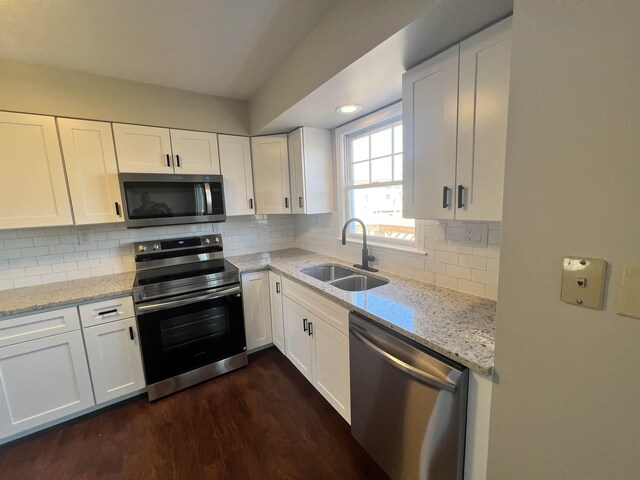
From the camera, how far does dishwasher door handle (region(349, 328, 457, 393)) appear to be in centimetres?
102

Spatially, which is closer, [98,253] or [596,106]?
[596,106]

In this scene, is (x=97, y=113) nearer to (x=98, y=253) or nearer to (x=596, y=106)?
(x=98, y=253)

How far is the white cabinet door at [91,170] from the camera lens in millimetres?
1965

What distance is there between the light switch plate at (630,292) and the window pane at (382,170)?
1.59 meters

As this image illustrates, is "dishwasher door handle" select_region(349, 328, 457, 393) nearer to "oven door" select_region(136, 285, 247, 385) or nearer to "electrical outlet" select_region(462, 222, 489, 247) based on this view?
"electrical outlet" select_region(462, 222, 489, 247)

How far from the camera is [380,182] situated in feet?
7.08

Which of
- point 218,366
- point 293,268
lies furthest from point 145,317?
point 293,268

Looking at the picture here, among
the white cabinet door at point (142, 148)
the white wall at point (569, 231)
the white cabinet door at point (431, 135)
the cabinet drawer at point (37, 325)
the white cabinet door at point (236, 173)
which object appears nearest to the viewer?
the white wall at point (569, 231)

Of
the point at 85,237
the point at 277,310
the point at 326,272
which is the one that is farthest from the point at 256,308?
the point at 85,237

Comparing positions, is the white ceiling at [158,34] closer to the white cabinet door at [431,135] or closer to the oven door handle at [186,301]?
the white cabinet door at [431,135]

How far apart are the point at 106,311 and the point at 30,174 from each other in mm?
1074

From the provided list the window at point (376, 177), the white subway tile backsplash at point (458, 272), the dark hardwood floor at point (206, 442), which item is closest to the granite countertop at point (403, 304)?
the white subway tile backsplash at point (458, 272)

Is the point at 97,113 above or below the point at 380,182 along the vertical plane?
above

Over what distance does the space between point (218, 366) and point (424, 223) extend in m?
2.03
